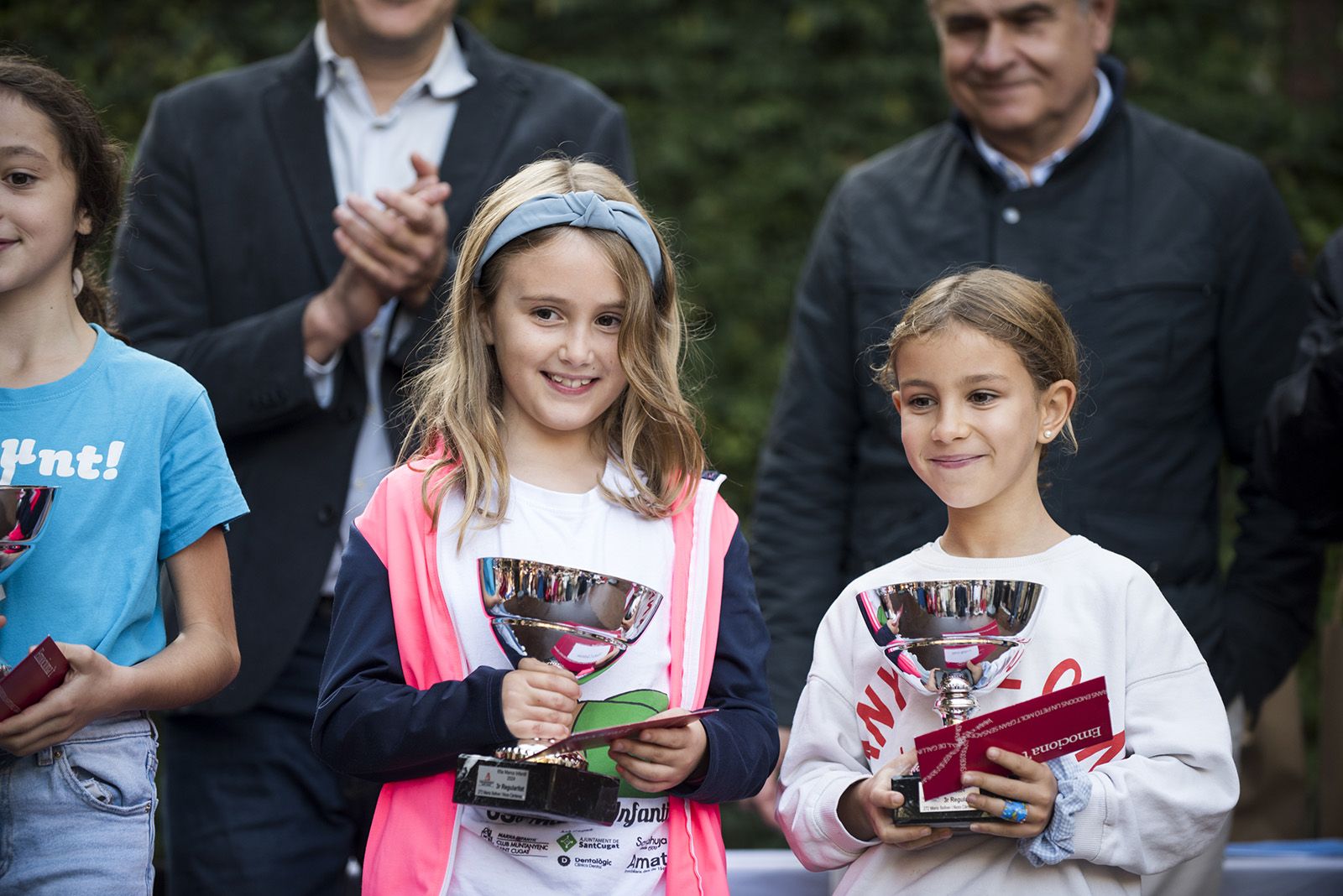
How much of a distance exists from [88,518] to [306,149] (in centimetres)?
120

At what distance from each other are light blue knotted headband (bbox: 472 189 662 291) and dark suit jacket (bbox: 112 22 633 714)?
645mm

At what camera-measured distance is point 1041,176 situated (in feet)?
11.2

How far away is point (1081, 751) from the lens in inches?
87.0

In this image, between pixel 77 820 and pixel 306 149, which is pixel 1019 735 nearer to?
pixel 77 820

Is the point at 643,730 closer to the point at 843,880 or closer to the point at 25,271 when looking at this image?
the point at 843,880

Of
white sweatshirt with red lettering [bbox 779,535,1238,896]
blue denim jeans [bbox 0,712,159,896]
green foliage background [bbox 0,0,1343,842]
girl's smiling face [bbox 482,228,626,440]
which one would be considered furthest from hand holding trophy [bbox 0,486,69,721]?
green foliage background [bbox 0,0,1343,842]

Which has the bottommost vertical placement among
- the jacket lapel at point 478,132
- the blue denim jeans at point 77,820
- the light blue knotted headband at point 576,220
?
the blue denim jeans at point 77,820

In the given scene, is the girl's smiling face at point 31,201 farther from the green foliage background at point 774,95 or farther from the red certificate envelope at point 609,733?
the green foliage background at point 774,95

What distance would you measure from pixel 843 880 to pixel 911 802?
35 centimetres

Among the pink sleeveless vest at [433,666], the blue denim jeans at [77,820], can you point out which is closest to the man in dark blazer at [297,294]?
the pink sleeveless vest at [433,666]

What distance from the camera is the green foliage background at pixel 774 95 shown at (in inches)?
236

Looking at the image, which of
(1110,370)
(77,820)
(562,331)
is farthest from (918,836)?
(1110,370)

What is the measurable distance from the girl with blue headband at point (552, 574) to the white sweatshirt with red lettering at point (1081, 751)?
4.8 inches

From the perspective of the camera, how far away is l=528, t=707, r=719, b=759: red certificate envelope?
1.96 meters
